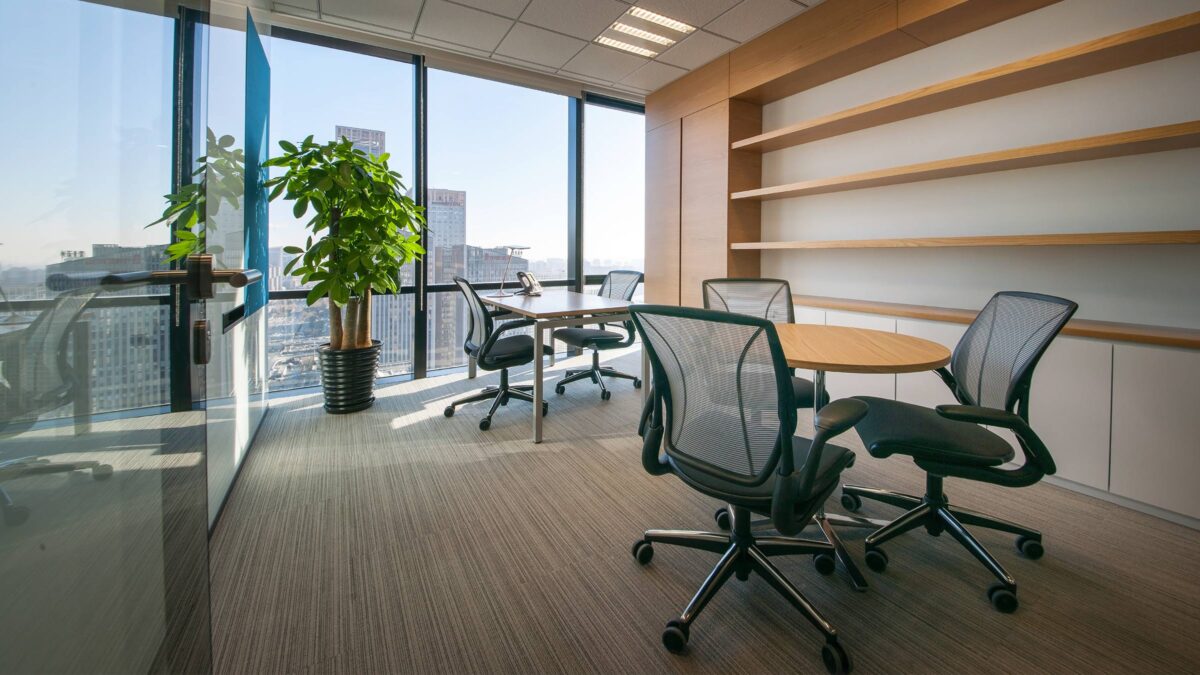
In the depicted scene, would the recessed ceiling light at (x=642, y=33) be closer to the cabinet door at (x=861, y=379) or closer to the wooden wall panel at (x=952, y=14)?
the wooden wall panel at (x=952, y=14)

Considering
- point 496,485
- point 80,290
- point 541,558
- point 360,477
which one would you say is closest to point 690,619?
point 541,558

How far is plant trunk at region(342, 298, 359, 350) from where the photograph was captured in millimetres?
3621

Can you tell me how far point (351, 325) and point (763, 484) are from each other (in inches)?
123

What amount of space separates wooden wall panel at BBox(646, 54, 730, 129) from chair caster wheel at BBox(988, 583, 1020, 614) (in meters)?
3.75

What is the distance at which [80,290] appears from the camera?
0.70 meters

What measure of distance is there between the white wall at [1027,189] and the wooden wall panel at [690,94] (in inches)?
27.1

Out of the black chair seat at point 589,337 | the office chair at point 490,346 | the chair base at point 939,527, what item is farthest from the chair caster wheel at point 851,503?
the black chair seat at point 589,337

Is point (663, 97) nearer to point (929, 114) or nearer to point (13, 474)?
point (929, 114)

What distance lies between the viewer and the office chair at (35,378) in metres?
0.57

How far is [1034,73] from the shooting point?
2.58m

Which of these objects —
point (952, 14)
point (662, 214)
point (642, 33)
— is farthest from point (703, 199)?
point (952, 14)

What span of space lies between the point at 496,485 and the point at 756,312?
66.1 inches

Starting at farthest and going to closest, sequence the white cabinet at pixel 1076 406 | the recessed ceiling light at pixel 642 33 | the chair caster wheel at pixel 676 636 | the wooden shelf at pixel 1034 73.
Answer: the recessed ceiling light at pixel 642 33
the white cabinet at pixel 1076 406
the wooden shelf at pixel 1034 73
the chair caster wheel at pixel 676 636

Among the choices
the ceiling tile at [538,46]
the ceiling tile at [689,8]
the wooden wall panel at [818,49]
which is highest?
the ceiling tile at [538,46]
